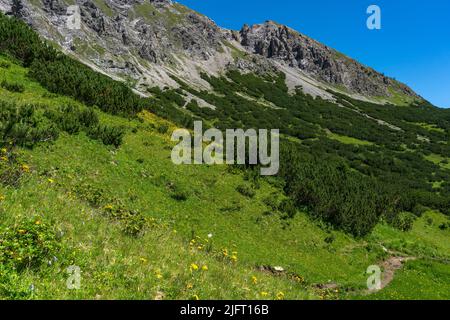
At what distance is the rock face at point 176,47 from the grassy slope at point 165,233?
42.4 metres

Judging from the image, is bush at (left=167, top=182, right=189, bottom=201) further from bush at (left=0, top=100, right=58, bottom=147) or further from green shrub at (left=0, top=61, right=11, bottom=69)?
green shrub at (left=0, top=61, right=11, bottom=69)

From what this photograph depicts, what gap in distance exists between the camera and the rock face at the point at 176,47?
2655 inches

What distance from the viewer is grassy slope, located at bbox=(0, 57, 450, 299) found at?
25.4ft

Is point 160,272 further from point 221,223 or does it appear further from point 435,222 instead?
point 435,222

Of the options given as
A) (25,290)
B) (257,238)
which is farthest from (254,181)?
(25,290)

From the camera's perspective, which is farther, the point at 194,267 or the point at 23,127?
the point at 23,127

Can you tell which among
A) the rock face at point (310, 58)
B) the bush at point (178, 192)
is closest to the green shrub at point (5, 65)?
the bush at point (178, 192)

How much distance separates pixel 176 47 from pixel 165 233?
94.9 metres

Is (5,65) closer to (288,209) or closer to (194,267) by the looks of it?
(288,209)

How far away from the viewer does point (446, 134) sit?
8831 cm

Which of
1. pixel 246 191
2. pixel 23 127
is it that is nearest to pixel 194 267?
pixel 23 127

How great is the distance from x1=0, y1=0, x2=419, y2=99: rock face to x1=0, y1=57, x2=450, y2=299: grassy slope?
42.4m

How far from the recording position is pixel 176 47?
101250mm

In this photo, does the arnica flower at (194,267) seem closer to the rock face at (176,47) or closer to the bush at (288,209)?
the bush at (288,209)
